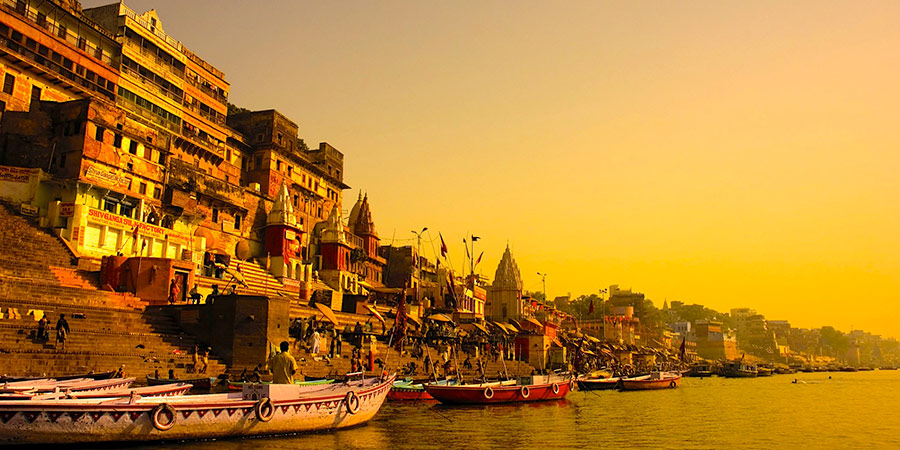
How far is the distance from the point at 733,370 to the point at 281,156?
70372 mm

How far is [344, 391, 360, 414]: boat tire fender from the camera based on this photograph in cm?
1706

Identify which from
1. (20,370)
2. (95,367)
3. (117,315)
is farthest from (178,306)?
(20,370)

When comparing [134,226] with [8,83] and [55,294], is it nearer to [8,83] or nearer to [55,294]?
[55,294]

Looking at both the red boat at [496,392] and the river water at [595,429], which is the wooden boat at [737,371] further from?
the red boat at [496,392]

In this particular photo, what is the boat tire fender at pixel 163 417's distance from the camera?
44.0 feet

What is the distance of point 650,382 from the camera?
2036 inches

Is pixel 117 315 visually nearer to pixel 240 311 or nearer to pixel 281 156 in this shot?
pixel 240 311

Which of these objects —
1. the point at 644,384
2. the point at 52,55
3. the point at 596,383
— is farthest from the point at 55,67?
the point at 644,384

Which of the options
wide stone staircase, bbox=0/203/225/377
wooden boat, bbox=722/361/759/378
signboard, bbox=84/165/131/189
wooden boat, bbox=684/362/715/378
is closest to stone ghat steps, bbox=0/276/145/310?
wide stone staircase, bbox=0/203/225/377

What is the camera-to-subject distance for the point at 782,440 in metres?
21.7

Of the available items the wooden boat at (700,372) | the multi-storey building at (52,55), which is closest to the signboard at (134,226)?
the multi-storey building at (52,55)

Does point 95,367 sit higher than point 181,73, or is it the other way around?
point 181,73

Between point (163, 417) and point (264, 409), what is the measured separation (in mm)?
2199

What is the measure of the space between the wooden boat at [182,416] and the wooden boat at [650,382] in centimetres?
3615
